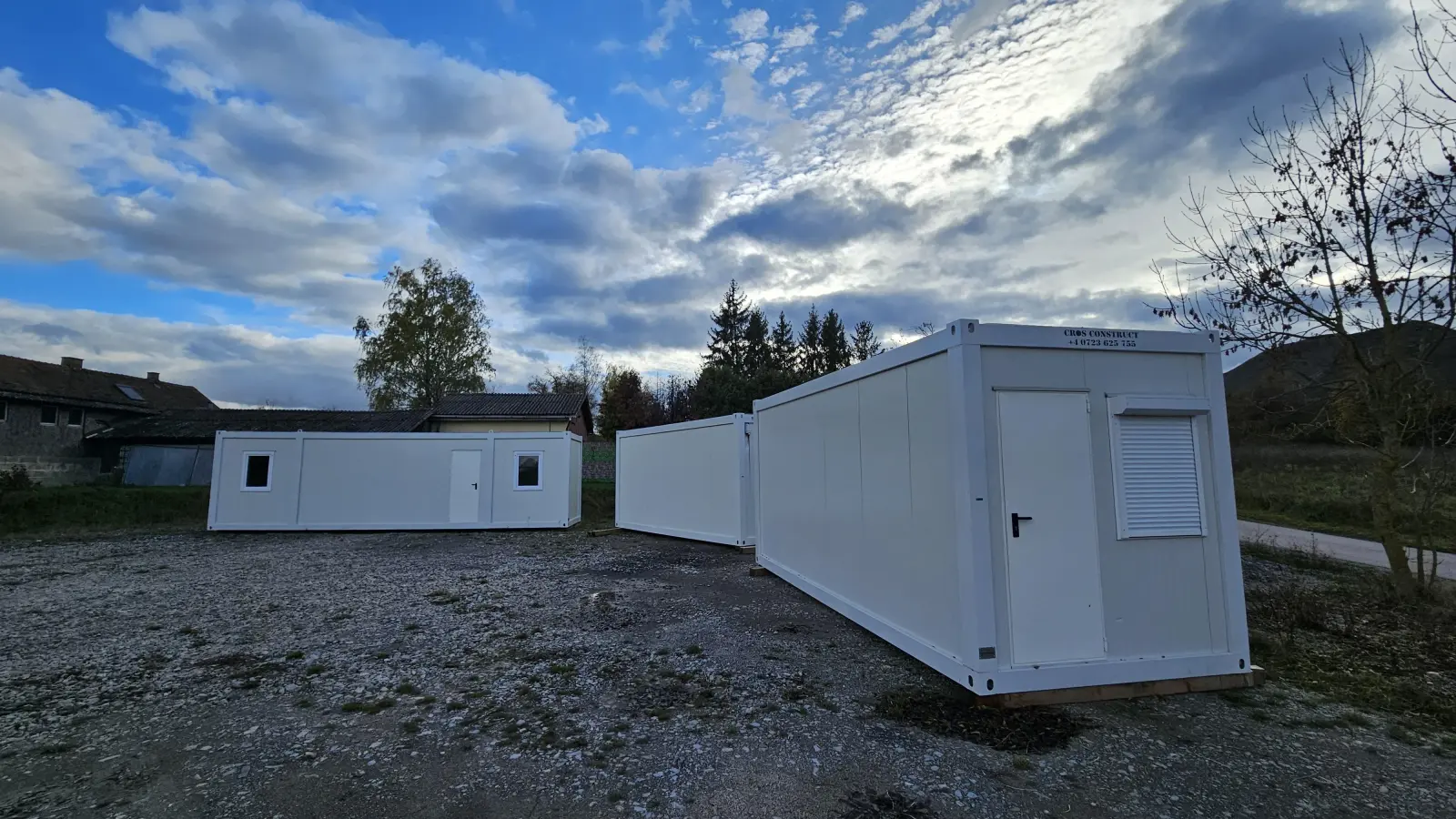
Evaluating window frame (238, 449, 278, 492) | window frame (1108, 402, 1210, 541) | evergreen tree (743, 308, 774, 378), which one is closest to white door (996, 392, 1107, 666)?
window frame (1108, 402, 1210, 541)

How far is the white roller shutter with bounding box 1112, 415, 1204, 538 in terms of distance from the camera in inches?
159

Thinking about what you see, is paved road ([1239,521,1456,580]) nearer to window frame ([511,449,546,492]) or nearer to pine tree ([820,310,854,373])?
window frame ([511,449,546,492])

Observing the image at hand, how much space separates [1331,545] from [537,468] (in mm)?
14412

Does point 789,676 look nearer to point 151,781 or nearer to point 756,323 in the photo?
A: point 151,781

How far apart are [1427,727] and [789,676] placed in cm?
350

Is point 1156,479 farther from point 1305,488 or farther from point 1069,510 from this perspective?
point 1305,488

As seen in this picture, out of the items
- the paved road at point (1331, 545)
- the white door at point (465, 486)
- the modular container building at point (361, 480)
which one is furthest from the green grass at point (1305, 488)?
the white door at point (465, 486)

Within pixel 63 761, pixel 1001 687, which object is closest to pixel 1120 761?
pixel 1001 687

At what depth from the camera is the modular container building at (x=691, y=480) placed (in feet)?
33.0

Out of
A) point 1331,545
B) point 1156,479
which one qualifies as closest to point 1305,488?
point 1331,545

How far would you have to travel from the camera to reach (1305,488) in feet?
51.8

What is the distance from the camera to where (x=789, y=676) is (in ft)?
14.2

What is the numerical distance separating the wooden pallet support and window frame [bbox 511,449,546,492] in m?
11.0

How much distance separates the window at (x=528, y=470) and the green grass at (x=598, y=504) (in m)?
2.38
